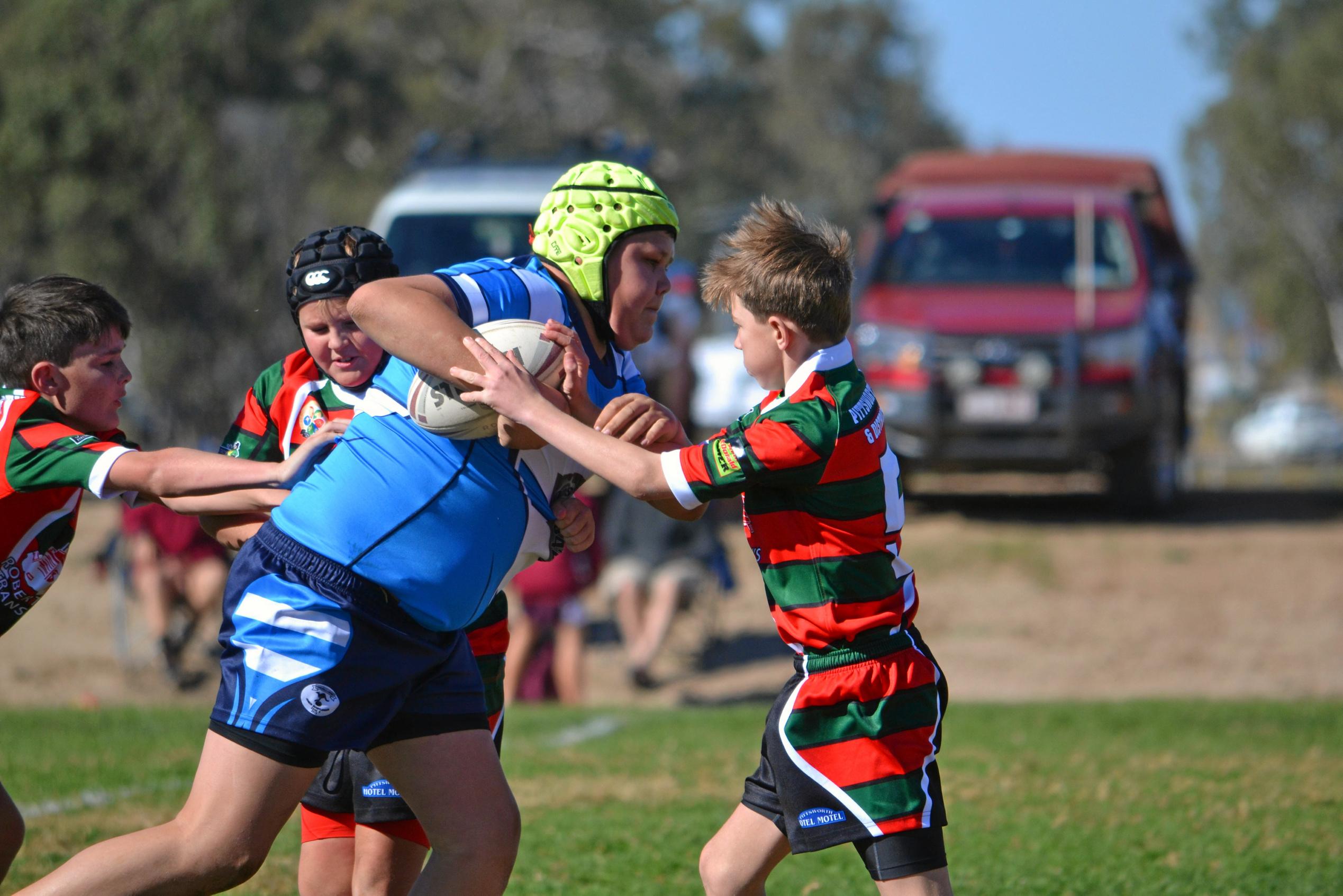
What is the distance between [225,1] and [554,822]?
2538 cm

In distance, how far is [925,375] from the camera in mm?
12023

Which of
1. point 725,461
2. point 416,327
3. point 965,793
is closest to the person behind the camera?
point 416,327

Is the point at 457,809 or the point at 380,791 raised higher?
the point at 457,809

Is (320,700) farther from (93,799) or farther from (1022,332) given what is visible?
(1022,332)

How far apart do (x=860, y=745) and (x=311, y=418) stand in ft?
5.41

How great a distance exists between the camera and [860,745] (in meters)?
3.17

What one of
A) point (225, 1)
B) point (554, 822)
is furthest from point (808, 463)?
point (225, 1)

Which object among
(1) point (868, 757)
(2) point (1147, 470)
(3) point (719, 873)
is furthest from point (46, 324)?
(2) point (1147, 470)

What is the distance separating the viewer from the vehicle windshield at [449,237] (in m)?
11.0

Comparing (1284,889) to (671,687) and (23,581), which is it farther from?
(671,687)

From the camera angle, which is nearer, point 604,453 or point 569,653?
point 604,453

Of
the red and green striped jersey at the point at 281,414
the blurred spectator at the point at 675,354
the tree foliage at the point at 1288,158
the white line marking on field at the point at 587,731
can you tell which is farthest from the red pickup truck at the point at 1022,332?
the tree foliage at the point at 1288,158

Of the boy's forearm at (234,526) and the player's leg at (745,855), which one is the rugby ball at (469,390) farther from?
the player's leg at (745,855)

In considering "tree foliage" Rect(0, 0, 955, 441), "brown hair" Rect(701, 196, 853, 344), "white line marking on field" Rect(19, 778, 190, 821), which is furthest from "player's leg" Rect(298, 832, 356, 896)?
"tree foliage" Rect(0, 0, 955, 441)
